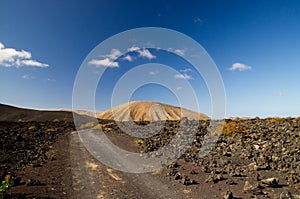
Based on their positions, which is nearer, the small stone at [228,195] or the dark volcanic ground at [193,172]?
the small stone at [228,195]

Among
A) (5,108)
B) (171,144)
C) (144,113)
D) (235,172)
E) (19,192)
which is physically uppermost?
(144,113)

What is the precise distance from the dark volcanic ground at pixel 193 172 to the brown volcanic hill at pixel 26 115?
7872 cm

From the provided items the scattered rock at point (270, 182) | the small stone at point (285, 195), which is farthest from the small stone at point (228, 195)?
the scattered rock at point (270, 182)

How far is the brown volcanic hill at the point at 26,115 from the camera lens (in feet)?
296

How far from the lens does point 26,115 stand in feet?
308

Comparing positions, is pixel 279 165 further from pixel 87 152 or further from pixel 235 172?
pixel 87 152

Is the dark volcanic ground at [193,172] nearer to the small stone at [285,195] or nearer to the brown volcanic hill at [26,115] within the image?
the small stone at [285,195]

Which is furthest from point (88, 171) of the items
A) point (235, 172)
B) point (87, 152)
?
point (235, 172)

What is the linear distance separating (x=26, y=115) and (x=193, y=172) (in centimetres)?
9646

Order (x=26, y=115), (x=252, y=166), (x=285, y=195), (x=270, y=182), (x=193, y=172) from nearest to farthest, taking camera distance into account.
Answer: (x=285, y=195) → (x=270, y=182) → (x=193, y=172) → (x=252, y=166) → (x=26, y=115)

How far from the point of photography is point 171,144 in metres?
18.4

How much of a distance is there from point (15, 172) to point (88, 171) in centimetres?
359

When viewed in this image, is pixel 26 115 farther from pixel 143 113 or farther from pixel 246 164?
pixel 246 164

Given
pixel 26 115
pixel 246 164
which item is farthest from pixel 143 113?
pixel 246 164
